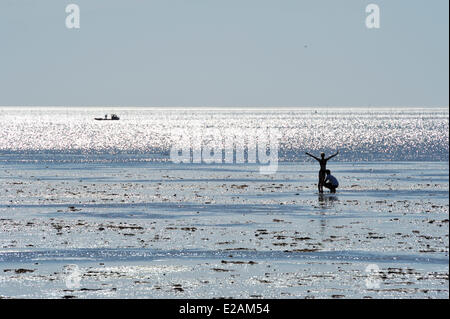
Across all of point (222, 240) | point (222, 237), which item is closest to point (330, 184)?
point (222, 237)

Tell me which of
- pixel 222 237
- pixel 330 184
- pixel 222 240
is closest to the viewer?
pixel 222 240

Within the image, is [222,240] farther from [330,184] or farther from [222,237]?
[330,184]

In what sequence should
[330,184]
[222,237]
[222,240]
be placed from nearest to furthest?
1. [222,240]
2. [222,237]
3. [330,184]

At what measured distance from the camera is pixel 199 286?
2633cm

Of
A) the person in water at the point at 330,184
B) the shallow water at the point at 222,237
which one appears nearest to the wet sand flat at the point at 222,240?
the shallow water at the point at 222,237

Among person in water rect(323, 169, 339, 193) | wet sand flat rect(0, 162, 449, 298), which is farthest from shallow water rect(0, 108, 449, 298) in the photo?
person in water rect(323, 169, 339, 193)

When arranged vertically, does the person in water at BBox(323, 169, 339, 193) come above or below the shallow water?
above

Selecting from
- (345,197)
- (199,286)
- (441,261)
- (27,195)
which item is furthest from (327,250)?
(27,195)

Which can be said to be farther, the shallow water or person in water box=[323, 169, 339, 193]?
person in water box=[323, 169, 339, 193]

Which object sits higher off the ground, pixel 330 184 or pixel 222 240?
pixel 330 184

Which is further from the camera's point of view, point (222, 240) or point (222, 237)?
point (222, 237)

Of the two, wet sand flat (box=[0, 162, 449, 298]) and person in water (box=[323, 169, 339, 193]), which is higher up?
person in water (box=[323, 169, 339, 193])

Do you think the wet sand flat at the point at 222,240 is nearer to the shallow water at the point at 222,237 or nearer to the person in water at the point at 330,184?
the shallow water at the point at 222,237

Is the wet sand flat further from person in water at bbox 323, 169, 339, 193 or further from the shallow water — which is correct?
person in water at bbox 323, 169, 339, 193
